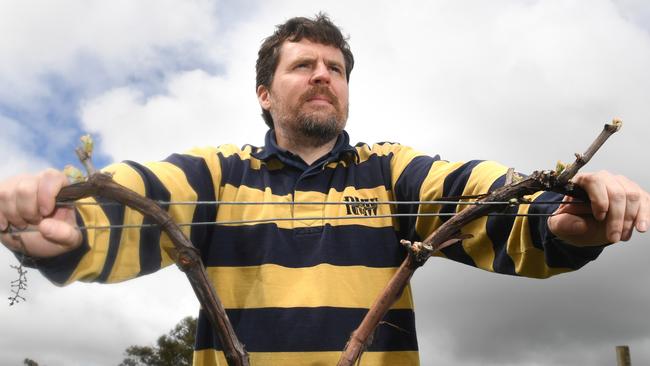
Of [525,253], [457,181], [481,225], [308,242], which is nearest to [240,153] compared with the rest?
[308,242]

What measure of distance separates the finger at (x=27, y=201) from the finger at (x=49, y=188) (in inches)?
0.6

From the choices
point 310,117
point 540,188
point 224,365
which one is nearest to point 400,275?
point 540,188

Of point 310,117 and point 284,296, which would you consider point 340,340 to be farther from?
point 310,117

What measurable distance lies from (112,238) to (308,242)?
91 centimetres

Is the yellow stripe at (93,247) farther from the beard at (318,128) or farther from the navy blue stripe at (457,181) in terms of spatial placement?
the navy blue stripe at (457,181)

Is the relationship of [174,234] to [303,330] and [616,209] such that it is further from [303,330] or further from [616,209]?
[616,209]

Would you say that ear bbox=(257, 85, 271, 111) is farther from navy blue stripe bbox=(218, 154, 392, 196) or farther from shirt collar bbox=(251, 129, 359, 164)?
navy blue stripe bbox=(218, 154, 392, 196)

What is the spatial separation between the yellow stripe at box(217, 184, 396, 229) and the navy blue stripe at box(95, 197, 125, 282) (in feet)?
2.17

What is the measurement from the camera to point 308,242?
276 cm

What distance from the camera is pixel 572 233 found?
2.17 metres

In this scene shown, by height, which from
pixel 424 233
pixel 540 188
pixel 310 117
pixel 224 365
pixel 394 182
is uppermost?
pixel 310 117

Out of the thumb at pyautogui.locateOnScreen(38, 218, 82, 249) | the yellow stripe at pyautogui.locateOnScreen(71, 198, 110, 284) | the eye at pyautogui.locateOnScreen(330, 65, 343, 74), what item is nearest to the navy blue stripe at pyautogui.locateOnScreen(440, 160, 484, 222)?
the eye at pyautogui.locateOnScreen(330, 65, 343, 74)

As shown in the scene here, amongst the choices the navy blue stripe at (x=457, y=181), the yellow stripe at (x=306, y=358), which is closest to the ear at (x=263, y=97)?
the navy blue stripe at (x=457, y=181)

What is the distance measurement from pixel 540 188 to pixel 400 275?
0.60 m
